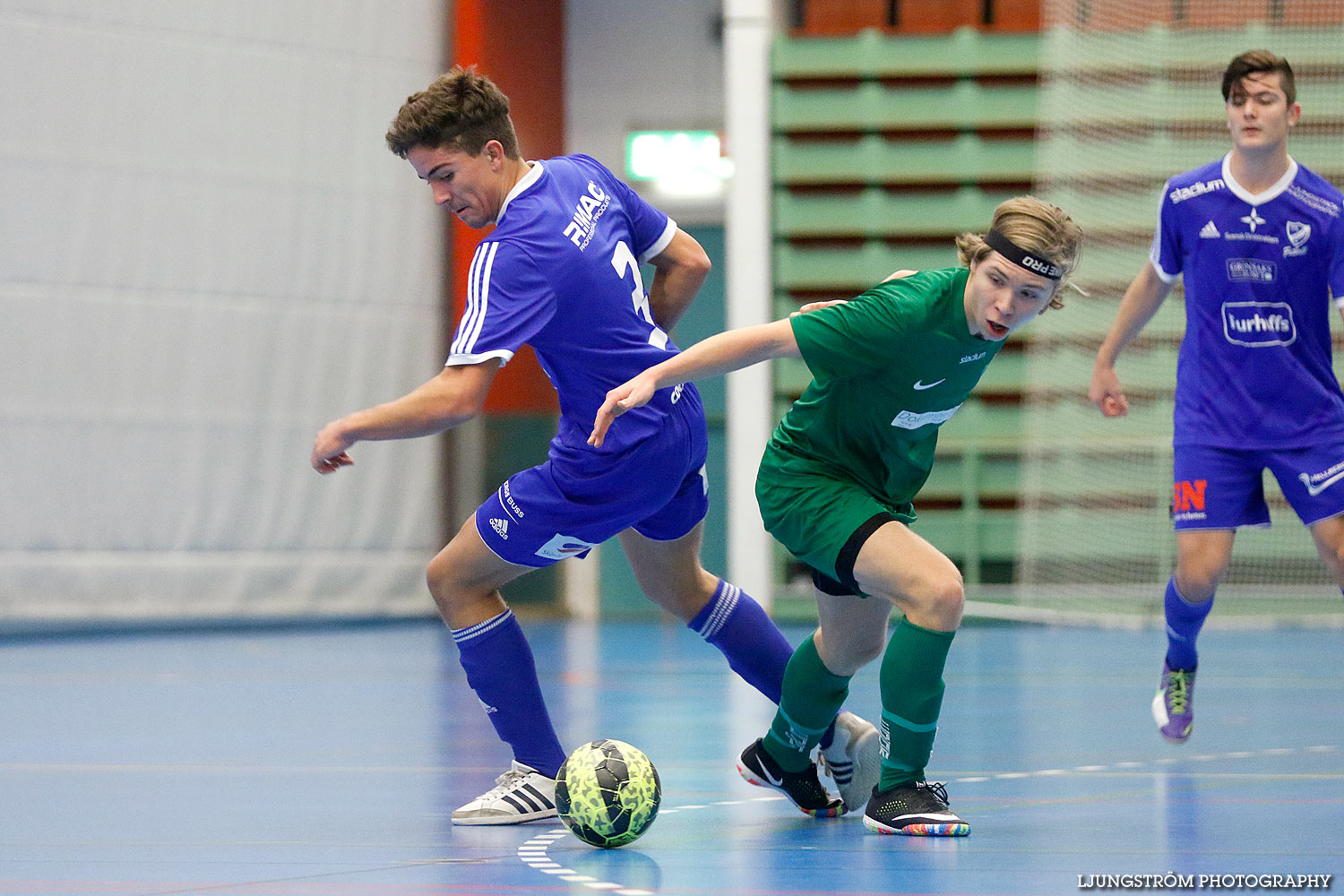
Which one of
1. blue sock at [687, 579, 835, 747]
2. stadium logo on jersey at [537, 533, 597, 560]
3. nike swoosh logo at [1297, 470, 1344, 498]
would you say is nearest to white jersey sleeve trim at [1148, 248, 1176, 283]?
nike swoosh logo at [1297, 470, 1344, 498]

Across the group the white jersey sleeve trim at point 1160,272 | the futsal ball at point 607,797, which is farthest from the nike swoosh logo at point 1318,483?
the futsal ball at point 607,797

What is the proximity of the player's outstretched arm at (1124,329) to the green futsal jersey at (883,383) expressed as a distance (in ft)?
3.99

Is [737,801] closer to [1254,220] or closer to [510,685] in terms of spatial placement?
[510,685]

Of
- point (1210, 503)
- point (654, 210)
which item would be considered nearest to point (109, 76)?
point (654, 210)

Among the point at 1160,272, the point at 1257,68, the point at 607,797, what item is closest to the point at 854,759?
the point at 607,797

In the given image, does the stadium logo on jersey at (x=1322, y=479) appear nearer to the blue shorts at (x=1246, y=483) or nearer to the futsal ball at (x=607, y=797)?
the blue shorts at (x=1246, y=483)

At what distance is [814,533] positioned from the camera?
3.89m

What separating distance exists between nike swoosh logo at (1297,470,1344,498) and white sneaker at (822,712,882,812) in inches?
63.0

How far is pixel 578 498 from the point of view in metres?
4.04

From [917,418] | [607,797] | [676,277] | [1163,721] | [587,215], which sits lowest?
[1163,721]

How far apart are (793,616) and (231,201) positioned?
5005 mm

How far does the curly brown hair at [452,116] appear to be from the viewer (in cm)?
384

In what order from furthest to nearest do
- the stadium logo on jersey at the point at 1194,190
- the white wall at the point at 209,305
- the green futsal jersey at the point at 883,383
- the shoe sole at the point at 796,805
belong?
the white wall at the point at 209,305 < the stadium logo on jersey at the point at 1194,190 < the shoe sole at the point at 796,805 < the green futsal jersey at the point at 883,383

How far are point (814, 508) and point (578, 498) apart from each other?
58 centimetres
